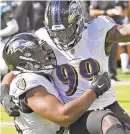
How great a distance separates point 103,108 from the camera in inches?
141

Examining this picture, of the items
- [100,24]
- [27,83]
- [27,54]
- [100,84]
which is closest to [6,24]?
[100,24]

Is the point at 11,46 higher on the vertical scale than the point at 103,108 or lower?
higher

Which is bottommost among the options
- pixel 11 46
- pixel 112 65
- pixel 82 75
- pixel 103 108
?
pixel 112 65

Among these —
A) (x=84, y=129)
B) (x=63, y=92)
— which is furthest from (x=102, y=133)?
(x=63, y=92)

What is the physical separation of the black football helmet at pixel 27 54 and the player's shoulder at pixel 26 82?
0.06 m

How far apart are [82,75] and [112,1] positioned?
15.4 feet

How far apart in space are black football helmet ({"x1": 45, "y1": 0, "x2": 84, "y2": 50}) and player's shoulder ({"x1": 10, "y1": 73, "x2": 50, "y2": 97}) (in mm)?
343

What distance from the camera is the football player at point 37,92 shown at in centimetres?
314

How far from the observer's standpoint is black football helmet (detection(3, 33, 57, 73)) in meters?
3.37

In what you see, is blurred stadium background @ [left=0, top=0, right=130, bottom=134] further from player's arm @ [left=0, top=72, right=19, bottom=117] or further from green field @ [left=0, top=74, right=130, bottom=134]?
player's arm @ [left=0, top=72, right=19, bottom=117]

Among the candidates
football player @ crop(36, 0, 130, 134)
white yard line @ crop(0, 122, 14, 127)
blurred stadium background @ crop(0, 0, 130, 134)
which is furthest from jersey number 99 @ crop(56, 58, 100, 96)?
blurred stadium background @ crop(0, 0, 130, 134)

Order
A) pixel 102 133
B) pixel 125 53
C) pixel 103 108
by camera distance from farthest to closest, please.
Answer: pixel 125 53
pixel 103 108
pixel 102 133

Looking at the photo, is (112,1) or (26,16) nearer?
(112,1)

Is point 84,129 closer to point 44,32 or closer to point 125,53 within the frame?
point 44,32
